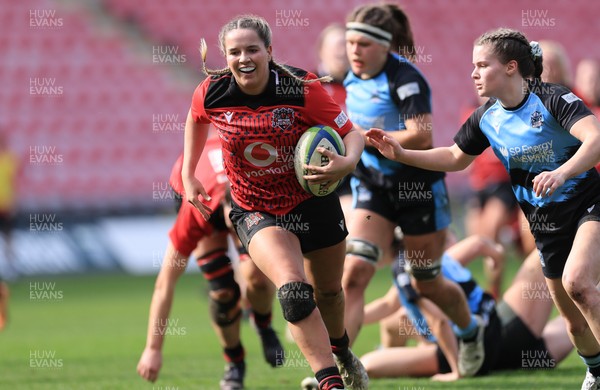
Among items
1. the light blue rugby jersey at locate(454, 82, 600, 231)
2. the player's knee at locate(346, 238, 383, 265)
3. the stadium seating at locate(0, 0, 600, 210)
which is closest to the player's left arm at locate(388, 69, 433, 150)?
the player's knee at locate(346, 238, 383, 265)

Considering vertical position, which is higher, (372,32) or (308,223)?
(372,32)

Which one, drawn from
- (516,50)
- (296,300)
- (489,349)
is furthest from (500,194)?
(296,300)

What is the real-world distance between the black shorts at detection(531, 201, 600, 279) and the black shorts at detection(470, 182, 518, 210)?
5.99 m

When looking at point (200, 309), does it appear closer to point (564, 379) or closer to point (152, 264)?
point (152, 264)

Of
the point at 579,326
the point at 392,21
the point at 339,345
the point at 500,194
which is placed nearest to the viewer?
the point at 579,326

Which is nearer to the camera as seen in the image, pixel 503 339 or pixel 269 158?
pixel 269 158

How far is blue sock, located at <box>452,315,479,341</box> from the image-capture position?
6.48 m

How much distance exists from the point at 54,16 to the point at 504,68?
1590 cm

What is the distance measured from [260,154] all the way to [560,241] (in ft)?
5.46

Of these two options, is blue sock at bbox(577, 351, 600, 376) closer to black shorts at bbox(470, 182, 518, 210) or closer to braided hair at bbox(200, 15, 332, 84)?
braided hair at bbox(200, 15, 332, 84)

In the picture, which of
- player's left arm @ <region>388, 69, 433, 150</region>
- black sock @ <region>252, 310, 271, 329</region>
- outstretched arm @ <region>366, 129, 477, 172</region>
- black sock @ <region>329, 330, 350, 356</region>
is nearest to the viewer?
outstretched arm @ <region>366, 129, 477, 172</region>

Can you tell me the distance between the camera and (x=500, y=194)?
11195mm

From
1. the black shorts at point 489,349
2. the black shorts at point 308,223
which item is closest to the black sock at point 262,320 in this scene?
the black shorts at point 489,349

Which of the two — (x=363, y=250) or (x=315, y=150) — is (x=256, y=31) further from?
(x=363, y=250)
